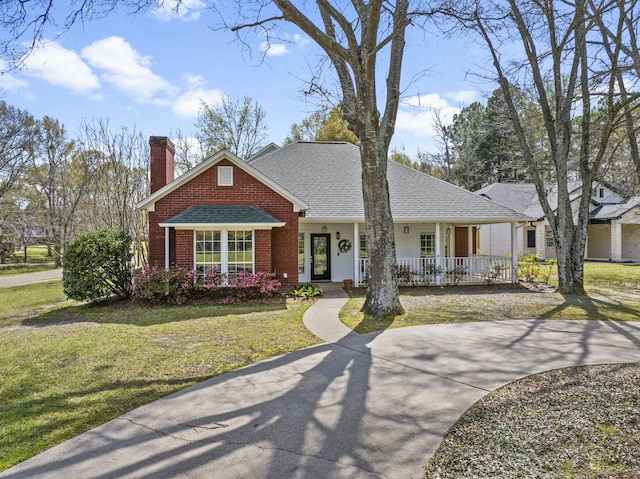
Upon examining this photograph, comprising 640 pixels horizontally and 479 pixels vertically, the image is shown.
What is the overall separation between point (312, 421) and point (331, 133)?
3142cm

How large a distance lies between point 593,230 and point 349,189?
2160 cm

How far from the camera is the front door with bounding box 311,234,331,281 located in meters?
16.7

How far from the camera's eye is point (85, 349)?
7105 millimetres

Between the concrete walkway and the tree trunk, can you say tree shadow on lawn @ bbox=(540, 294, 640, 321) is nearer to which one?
the concrete walkway

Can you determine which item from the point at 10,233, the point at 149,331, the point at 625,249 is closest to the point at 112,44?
the point at 149,331

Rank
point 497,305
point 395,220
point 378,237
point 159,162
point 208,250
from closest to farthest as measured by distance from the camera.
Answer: point 378,237 → point 497,305 → point 208,250 → point 159,162 → point 395,220

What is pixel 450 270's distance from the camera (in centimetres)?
1596

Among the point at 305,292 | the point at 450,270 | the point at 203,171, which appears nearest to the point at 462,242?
the point at 450,270

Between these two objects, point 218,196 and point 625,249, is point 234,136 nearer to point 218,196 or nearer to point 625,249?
point 218,196

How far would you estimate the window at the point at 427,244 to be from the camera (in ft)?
57.4

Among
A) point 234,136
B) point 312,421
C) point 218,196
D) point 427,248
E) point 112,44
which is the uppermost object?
point 234,136

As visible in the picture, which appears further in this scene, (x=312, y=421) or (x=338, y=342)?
(x=338, y=342)

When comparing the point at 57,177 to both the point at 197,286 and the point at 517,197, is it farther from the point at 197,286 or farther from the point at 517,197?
the point at 517,197

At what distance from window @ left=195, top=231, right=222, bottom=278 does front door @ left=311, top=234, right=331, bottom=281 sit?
4626 millimetres
